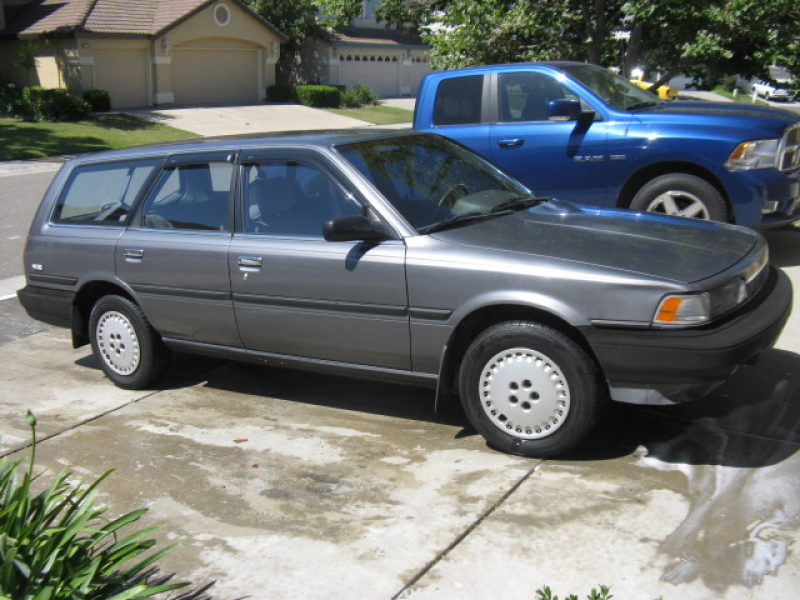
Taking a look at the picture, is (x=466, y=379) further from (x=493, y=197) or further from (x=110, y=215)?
(x=110, y=215)

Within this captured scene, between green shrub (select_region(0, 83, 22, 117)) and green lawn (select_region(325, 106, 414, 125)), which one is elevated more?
green shrub (select_region(0, 83, 22, 117))

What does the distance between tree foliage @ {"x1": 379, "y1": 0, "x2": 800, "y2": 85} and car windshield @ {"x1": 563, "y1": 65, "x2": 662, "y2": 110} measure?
3.72 m

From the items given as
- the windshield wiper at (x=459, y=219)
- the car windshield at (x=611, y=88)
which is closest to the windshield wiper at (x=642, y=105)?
the car windshield at (x=611, y=88)

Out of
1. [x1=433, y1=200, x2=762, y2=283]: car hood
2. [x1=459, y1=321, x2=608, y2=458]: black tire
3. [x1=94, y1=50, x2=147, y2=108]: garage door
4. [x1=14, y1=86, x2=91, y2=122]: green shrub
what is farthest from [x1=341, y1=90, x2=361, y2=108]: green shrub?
[x1=459, y1=321, x2=608, y2=458]: black tire

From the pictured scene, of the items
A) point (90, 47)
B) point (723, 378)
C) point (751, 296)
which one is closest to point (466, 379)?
point (723, 378)

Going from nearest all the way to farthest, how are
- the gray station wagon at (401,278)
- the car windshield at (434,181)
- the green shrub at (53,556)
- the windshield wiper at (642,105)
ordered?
the green shrub at (53,556), the gray station wagon at (401,278), the car windshield at (434,181), the windshield wiper at (642,105)

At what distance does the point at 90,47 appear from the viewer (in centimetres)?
3111

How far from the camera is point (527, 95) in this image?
8781 mm

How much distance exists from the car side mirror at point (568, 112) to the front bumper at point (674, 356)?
4054mm

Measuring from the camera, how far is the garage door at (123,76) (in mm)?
32000

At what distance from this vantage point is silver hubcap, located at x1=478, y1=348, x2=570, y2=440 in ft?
14.8

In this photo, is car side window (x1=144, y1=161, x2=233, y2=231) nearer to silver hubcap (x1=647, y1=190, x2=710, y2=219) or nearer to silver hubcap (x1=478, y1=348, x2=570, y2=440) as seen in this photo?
silver hubcap (x1=478, y1=348, x2=570, y2=440)

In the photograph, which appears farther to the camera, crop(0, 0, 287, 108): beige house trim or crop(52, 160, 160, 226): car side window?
crop(0, 0, 287, 108): beige house trim

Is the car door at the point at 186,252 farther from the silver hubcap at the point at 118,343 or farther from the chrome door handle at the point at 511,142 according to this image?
the chrome door handle at the point at 511,142
